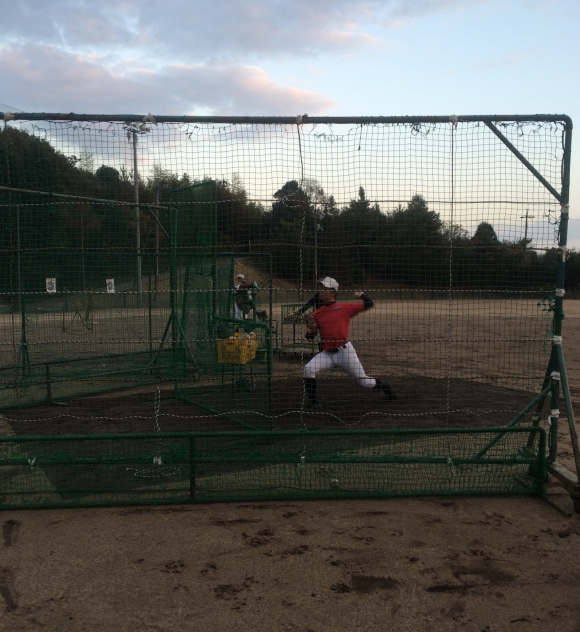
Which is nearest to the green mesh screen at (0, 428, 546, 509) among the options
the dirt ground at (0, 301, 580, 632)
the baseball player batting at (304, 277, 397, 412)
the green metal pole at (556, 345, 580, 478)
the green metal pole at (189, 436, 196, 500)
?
the green metal pole at (189, 436, 196, 500)

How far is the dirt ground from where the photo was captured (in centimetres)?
347

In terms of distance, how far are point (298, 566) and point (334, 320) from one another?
→ 12.1 feet

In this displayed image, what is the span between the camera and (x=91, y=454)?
5.79 meters

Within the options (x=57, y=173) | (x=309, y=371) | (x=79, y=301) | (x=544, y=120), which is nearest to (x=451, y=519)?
(x=309, y=371)

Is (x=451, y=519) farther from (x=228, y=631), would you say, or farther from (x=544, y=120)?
(x=544, y=120)

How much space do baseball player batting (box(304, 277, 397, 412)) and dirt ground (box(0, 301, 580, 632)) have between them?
94.0 inches

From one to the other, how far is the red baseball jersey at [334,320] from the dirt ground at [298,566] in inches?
96.0

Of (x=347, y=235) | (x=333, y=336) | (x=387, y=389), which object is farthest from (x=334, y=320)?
(x=347, y=235)

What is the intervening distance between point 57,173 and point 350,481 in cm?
396

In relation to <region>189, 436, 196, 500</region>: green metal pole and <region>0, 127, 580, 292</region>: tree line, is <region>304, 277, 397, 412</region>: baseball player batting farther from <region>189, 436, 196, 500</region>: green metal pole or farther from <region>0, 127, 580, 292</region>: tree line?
<region>189, 436, 196, 500</region>: green metal pole

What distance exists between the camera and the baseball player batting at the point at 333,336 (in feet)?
23.0

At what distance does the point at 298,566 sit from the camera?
13.2 ft


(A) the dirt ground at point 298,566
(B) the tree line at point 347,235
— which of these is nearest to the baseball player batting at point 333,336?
(B) the tree line at point 347,235

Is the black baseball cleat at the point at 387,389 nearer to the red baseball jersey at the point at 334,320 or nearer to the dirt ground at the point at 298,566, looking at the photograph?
the red baseball jersey at the point at 334,320
